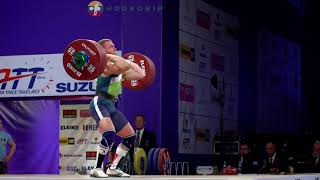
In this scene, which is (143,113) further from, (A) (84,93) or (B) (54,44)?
(B) (54,44)

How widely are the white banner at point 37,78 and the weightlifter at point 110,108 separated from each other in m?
5.74

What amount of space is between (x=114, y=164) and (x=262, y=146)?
27.1 feet

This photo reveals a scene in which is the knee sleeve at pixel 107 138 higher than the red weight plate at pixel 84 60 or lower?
lower

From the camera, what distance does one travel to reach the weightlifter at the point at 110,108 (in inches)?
303

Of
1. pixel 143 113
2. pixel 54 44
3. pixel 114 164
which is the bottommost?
pixel 114 164

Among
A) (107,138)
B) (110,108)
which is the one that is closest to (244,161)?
(110,108)

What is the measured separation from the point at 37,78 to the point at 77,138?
1.69 meters

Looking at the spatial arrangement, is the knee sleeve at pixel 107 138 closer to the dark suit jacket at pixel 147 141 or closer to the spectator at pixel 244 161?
the dark suit jacket at pixel 147 141

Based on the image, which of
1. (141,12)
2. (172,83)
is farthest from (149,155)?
(141,12)

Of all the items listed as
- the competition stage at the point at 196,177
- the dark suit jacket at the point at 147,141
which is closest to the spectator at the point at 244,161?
the dark suit jacket at the point at 147,141

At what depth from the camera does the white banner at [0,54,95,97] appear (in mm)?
13930

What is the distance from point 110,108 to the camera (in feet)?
25.9

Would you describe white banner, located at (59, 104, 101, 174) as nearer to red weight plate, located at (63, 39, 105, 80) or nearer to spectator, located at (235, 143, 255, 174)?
spectator, located at (235, 143, 255, 174)

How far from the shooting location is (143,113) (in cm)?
1343
